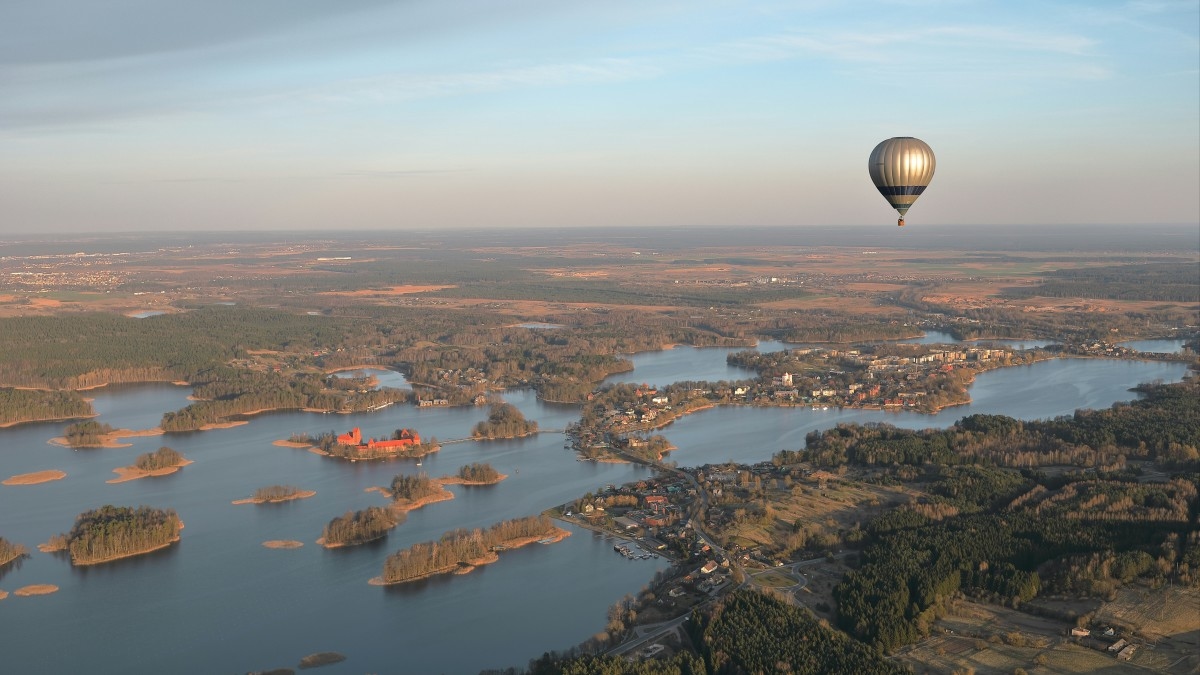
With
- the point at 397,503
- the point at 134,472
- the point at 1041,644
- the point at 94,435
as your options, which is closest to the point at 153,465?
the point at 134,472

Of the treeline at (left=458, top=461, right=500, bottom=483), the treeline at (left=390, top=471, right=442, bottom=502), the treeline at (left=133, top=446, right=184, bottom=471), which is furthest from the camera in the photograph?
the treeline at (left=133, top=446, right=184, bottom=471)

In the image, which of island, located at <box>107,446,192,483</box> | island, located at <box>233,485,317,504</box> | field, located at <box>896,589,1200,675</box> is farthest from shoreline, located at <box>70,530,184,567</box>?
field, located at <box>896,589,1200,675</box>

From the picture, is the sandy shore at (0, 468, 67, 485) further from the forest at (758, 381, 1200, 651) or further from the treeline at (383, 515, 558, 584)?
the forest at (758, 381, 1200, 651)

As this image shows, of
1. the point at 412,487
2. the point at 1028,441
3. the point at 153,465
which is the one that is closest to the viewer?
the point at 412,487

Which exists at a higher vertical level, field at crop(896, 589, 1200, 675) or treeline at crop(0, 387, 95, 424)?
treeline at crop(0, 387, 95, 424)

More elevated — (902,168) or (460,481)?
(902,168)

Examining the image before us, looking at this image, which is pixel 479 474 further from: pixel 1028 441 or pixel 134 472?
pixel 1028 441
